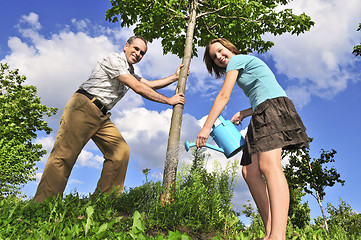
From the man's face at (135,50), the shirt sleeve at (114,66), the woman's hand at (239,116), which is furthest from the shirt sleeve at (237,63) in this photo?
the man's face at (135,50)

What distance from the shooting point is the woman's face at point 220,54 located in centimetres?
304

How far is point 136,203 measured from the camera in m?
3.91

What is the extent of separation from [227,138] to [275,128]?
64 centimetres

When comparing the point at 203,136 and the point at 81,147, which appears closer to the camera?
the point at 203,136

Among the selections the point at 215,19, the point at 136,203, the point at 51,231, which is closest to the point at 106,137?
the point at 136,203

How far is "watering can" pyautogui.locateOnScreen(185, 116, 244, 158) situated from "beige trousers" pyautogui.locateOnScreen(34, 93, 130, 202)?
6.06 ft

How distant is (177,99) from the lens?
4117mm

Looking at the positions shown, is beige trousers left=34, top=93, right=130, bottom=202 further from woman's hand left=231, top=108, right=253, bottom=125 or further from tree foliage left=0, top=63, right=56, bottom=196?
tree foliage left=0, top=63, right=56, bottom=196

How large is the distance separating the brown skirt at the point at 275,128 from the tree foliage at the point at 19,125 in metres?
11.5

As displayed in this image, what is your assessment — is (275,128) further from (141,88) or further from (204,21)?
(204,21)

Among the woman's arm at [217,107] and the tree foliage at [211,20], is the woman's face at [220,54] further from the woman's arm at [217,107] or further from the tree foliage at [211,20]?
the tree foliage at [211,20]

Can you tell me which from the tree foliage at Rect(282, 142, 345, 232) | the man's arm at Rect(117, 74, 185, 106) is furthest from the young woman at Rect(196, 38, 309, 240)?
the tree foliage at Rect(282, 142, 345, 232)

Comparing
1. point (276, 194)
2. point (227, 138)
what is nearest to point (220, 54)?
point (227, 138)

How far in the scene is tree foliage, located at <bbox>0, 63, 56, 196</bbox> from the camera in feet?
39.2
